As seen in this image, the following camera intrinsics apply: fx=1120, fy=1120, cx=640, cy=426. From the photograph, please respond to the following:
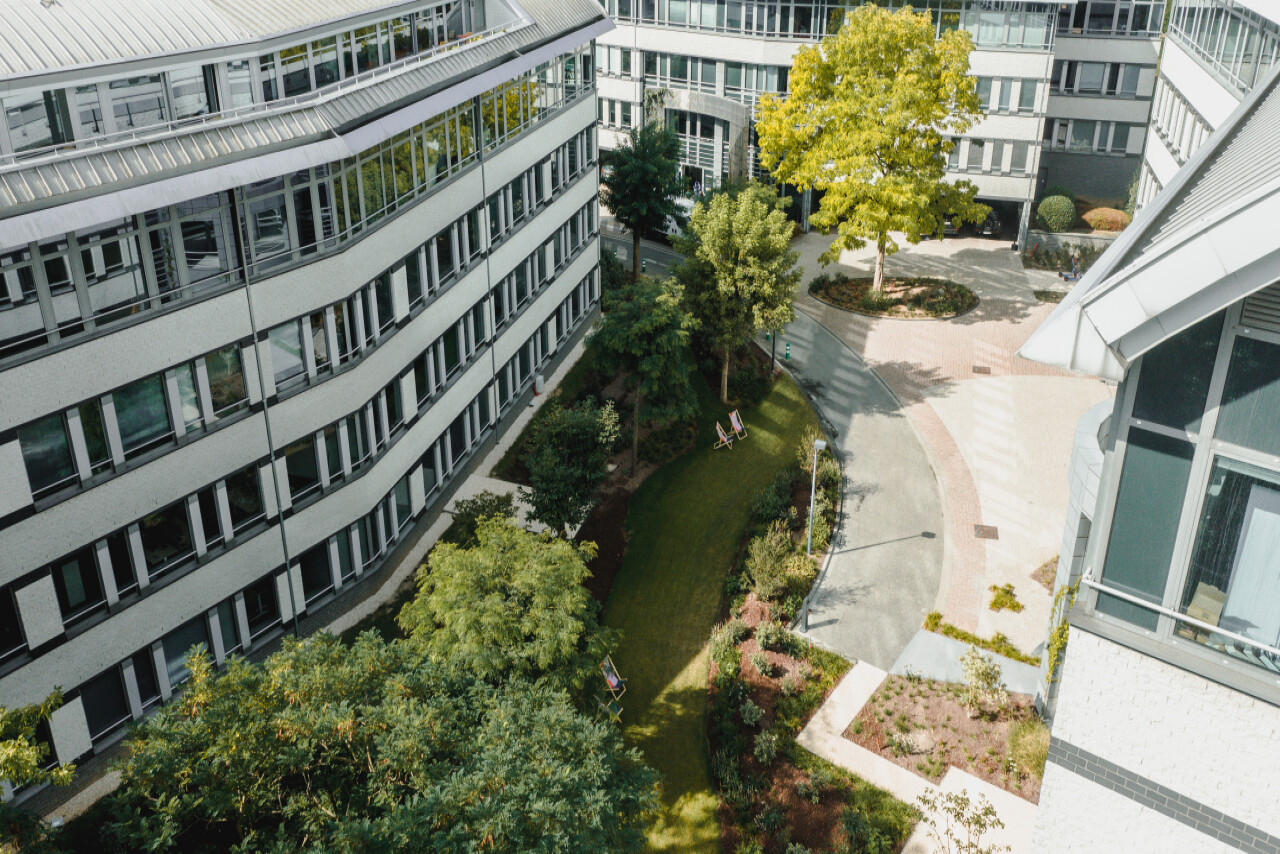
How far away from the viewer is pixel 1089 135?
68.3 meters

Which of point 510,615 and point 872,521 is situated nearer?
point 510,615

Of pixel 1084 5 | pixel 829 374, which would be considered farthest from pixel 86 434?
pixel 1084 5

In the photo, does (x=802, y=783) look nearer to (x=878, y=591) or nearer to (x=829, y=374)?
(x=878, y=591)

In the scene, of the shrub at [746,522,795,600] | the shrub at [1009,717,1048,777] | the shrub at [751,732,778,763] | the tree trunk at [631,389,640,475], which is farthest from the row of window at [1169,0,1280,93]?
the shrub at [751,732,778,763]

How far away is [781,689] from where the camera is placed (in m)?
31.2

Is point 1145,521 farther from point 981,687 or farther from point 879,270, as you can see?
point 879,270

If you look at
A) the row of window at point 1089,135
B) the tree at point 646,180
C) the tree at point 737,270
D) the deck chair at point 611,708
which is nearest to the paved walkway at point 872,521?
the tree at point 737,270

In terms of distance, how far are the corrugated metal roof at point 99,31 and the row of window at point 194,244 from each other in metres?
3.37

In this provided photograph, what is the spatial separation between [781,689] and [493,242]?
61.5 feet

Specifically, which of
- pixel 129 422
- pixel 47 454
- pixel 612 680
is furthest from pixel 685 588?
pixel 47 454

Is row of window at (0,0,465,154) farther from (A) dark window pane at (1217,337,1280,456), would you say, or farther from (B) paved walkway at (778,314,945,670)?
(A) dark window pane at (1217,337,1280,456)

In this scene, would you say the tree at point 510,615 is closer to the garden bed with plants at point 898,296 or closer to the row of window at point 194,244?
the row of window at point 194,244

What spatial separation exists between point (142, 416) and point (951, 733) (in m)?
21.6

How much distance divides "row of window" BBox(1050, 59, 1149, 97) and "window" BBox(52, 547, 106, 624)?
194ft
